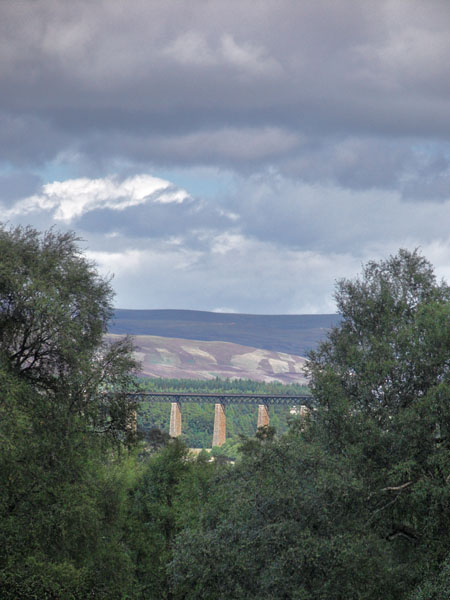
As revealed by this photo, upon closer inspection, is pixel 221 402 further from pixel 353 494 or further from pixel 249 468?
pixel 353 494

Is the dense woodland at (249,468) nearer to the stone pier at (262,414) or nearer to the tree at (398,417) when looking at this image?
the tree at (398,417)

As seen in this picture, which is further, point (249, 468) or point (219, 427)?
point (219, 427)

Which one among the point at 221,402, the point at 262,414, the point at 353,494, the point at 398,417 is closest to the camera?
the point at 353,494

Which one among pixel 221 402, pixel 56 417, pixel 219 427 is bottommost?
pixel 219 427

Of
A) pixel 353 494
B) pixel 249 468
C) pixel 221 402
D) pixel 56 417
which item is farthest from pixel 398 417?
pixel 221 402

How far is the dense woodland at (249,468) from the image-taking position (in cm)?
2720

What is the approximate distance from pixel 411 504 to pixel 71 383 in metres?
13.2

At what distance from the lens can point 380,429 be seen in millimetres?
29578

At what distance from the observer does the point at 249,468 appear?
30688mm

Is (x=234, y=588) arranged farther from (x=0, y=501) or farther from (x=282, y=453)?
(x=0, y=501)

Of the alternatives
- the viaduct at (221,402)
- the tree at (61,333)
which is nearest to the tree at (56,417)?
the tree at (61,333)

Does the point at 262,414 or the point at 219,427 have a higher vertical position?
the point at 262,414

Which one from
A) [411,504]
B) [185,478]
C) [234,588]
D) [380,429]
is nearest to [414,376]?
[380,429]

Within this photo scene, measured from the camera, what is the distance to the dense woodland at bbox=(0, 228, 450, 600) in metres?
27.2
